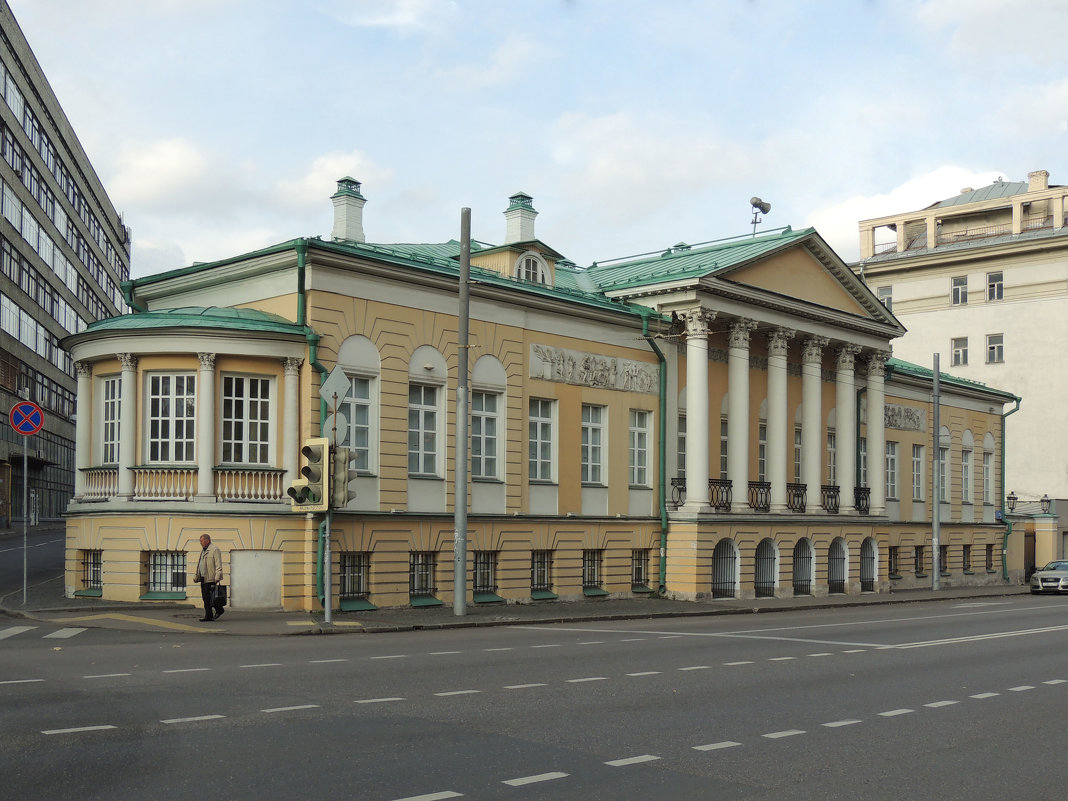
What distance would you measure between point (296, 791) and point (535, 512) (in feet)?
70.1

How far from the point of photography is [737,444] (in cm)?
3378

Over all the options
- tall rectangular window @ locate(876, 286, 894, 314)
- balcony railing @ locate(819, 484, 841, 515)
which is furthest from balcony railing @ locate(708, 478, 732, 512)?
tall rectangular window @ locate(876, 286, 894, 314)

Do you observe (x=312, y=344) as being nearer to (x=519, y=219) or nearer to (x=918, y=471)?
(x=519, y=219)

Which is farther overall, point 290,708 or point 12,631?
point 12,631

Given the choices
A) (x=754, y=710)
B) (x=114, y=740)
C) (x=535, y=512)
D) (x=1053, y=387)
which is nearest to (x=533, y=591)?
(x=535, y=512)

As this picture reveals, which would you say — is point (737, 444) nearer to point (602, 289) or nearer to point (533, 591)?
point (602, 289)

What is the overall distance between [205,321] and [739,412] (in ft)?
50.8

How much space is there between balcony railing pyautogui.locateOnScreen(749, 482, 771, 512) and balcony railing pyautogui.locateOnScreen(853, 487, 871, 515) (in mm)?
5568

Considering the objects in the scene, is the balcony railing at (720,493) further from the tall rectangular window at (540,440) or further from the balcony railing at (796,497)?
the tall rectangular window at (540,440)

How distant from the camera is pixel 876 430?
40.2 meters

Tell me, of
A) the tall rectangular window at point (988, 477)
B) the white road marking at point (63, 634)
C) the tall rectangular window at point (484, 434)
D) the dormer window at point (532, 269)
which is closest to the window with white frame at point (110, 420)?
the white road marking at point (63, 634)

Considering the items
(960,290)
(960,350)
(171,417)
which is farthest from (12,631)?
(960,290)

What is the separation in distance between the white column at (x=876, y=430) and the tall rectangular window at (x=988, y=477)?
12.0 metres

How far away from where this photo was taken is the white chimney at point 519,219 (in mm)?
31938
